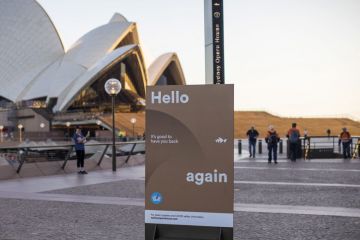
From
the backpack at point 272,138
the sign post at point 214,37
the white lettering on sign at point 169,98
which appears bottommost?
the backpack at point 272,138

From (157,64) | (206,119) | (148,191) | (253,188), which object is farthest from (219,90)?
(157,64)

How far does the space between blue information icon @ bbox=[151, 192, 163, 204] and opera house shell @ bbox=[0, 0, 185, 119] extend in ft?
167

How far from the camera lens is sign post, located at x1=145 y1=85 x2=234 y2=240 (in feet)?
12.2

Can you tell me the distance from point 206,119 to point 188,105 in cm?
19

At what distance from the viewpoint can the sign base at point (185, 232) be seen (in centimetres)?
387

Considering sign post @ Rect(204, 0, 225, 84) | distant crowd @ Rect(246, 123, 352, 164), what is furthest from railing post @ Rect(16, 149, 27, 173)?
distant crowd @ Rect(246, 123, 352, 164)

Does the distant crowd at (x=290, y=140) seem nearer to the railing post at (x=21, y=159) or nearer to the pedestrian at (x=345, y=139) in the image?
the pedestrian at (x=345, y=139)

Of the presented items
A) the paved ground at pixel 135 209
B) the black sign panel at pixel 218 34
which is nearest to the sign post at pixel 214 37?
the black sign panel at pixel 218 34

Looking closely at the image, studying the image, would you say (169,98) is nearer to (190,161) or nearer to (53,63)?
(190,161)

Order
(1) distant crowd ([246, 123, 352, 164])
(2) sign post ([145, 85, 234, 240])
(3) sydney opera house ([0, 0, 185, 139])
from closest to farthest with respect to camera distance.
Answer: (2) sign post ([145, 85, 234, 240]), (1) distant crowd ([246, 123, 352, 164]), (3) sydney opera house ([0, 0, 185, 139])

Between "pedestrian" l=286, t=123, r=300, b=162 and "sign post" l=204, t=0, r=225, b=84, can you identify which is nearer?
→ "sign post" l=204, t=0, r=225, b=84

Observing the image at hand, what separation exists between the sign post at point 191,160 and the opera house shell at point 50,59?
51.0 m

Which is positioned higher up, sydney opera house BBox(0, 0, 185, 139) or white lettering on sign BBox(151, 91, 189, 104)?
sydney opera house BBox(0, 0, 185, 139)

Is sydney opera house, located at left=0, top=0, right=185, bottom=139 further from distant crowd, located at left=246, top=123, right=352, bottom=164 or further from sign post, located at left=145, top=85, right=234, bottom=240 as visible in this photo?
sign post, located at left=145, top=85, right=234, bottom=240
